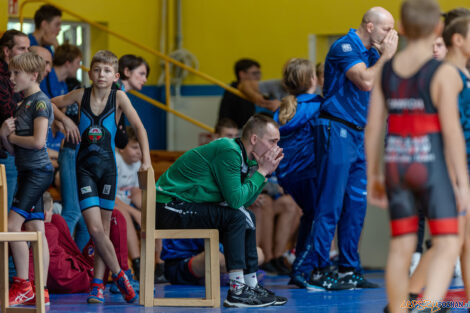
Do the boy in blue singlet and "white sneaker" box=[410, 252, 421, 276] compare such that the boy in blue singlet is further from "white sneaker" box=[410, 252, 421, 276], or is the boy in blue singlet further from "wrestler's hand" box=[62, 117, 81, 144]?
"white sneaker" box=[410, 252, 421, 276]

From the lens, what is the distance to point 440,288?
2.87m

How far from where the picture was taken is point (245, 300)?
4469 mm

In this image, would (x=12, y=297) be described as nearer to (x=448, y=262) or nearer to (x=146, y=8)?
(x=448, y=262)

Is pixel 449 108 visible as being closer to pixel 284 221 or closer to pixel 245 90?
pixel 284 221

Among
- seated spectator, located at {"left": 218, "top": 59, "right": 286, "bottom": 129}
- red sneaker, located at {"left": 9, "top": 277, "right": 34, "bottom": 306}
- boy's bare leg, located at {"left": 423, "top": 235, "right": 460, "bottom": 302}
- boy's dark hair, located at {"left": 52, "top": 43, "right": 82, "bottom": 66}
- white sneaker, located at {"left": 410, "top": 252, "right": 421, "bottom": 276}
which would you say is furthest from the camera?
seated spectator, located at {"left": 218, "top": 59, "right": 286, "bottom": 129}

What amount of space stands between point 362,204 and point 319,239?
14.9 inches

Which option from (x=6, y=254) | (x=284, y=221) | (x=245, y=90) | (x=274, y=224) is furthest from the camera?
(x=245, y=90)

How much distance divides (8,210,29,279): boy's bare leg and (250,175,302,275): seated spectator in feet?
9.15

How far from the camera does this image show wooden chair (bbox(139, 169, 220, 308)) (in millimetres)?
4496

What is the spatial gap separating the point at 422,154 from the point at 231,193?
1808 mm

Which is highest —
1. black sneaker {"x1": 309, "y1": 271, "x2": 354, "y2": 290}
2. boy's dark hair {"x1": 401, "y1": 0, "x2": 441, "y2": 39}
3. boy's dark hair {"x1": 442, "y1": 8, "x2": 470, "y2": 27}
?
boy's dark hair {"x1": 442, "y1": 8, "x2": 470, "y2": 27}

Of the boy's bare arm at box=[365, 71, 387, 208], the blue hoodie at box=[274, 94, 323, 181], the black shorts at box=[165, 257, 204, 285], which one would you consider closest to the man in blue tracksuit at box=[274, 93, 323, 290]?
the blue hoodie at box=[274, 94, 323, 181]

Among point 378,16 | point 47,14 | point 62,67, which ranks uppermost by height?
point 47,14

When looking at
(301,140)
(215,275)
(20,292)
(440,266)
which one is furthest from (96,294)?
(440,266)
